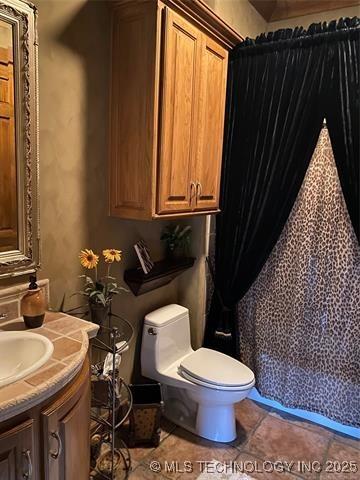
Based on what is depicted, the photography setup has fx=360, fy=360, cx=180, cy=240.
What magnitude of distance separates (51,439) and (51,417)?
0.08 meters

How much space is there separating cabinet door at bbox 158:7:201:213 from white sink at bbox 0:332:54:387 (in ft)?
2.83

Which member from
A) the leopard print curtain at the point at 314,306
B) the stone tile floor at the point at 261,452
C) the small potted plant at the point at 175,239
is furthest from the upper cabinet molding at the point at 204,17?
the stone tile floor at the point at 261,452

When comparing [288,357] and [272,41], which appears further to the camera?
[288,357]

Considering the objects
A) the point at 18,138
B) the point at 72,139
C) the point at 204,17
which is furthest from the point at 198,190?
the point at 18,138

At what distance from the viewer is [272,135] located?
227 centimetres

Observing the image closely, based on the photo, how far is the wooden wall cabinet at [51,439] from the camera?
97 cm

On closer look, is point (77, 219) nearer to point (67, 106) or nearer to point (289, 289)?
point (67, 106)

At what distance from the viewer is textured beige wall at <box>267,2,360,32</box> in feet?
8.00

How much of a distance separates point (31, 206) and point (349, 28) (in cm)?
194

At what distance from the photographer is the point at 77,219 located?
5.79 ft

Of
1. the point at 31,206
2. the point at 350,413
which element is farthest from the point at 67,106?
the point at 350,413

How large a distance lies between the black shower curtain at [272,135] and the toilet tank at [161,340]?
1.30 feet

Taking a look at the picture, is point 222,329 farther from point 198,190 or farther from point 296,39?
point 296,39

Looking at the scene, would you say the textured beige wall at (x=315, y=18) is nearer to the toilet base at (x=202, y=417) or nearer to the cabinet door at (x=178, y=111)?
the cabinet door at (x=178, y=111)
